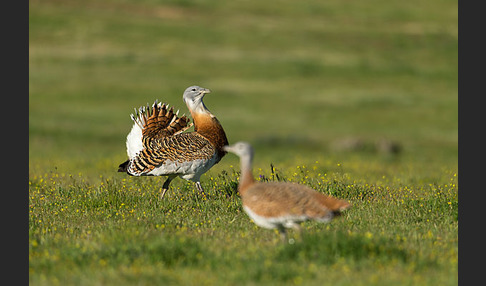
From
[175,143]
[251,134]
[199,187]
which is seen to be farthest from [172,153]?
[251,134]

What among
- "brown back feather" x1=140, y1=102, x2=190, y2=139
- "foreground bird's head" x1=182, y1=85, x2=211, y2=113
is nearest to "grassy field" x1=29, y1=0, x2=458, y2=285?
"brown back feather" x1=140, y1=102, x2=190, y2=139

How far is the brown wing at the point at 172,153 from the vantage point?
11.8 meters

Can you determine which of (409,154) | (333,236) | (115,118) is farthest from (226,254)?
(115,118)

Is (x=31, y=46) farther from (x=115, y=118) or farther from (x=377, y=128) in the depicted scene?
(x=377, y=128)

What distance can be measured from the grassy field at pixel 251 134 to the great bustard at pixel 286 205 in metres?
0.30

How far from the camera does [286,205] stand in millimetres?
8117

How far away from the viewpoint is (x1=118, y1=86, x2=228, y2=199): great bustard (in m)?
11.8

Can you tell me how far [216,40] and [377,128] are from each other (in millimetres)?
21460

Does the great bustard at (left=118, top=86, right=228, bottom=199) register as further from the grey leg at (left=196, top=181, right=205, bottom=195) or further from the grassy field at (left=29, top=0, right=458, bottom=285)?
the grassy field at (left=29, top=0, right=458, bottom=285)

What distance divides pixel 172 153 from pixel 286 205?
4192 millimetres

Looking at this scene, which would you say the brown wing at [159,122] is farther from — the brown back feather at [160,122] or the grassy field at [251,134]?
the grassy field at [251,134]

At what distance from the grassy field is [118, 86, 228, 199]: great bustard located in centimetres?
56

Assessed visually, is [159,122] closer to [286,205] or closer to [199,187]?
[199,187]

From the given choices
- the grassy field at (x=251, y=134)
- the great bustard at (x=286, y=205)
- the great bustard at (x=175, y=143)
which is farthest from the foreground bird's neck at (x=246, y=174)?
the great bustard at (x=175, y=143)
